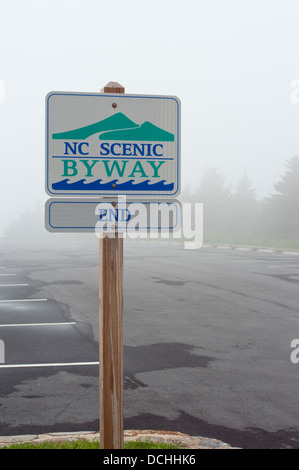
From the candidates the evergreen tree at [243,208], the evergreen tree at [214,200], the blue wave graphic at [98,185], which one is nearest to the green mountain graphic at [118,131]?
the blue wave graphic at [98,185]

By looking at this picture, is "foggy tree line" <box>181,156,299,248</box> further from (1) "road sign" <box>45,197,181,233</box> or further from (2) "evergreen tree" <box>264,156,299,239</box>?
(1) "road sign" <box>45,197,181,233</box>

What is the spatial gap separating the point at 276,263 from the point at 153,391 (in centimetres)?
1888

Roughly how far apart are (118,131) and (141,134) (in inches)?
5.7

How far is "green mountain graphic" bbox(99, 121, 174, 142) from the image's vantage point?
3.54 meters

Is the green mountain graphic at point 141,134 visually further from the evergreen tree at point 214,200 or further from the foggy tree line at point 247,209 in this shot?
the evergreen tree at point 214,200

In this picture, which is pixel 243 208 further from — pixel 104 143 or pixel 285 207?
pixel 104 143

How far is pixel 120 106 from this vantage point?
3.57 metres

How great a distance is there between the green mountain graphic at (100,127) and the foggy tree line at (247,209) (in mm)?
43582

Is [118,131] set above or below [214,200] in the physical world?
below

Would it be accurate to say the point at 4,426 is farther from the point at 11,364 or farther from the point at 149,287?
the point at 149,287

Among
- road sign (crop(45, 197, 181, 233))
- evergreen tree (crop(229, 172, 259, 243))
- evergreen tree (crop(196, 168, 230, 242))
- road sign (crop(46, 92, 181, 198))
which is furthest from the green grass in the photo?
evergreen tree (crop(196, 168, 230, 242))

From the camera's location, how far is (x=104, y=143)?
3549mm

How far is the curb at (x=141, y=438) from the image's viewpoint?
4.79 m

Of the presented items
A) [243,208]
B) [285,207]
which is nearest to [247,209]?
[243,208]
